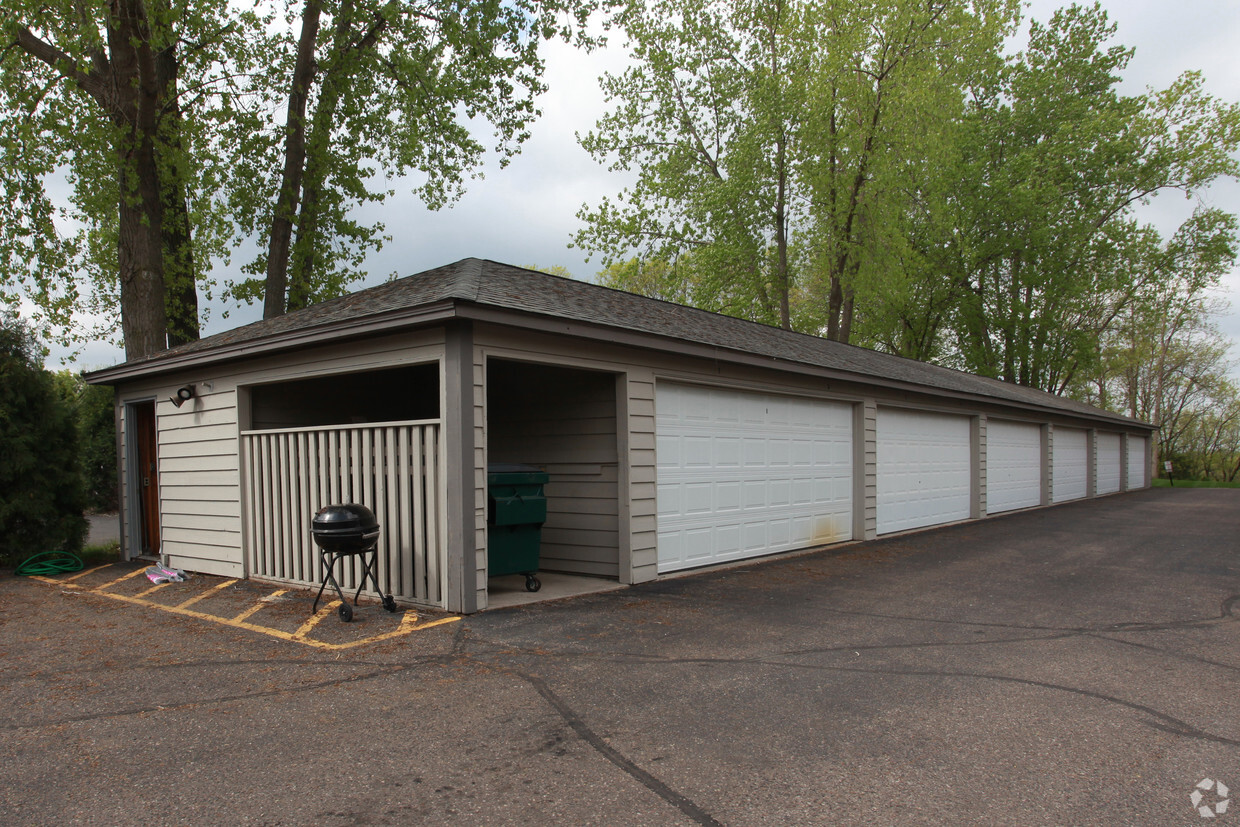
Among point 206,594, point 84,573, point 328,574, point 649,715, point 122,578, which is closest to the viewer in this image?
point 649,715

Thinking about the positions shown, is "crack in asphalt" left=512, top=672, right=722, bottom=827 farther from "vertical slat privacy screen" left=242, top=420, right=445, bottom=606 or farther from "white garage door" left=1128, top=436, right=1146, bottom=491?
"white garage door" left=1128, top=436, right=1146, bottom=491

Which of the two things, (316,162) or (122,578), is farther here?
(316,162)

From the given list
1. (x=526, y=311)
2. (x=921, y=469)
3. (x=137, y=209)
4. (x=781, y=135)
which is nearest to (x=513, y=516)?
(x=526, y=311)

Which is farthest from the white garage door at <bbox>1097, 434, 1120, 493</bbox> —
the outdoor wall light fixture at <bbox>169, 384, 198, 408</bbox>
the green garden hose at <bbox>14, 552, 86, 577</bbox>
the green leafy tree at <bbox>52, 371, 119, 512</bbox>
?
the green leafy tree at <bbox>52, 371, 119, 512</bbox>

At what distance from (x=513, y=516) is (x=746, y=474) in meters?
3.54

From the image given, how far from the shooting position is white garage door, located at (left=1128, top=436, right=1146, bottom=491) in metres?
25.8

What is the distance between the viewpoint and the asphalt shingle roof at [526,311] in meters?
6.53

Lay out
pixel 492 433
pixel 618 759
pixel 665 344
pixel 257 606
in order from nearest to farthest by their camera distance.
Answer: pixel 618 759
pixel 257 606
pixel 665 344
pixel 492 433

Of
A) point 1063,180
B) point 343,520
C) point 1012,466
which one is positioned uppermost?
point 1063,180

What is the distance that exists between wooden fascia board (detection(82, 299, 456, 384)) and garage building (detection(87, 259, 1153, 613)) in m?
0.02

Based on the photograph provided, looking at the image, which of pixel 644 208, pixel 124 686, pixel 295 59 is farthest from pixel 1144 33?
pixel 124 686

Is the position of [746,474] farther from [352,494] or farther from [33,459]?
[33,459]

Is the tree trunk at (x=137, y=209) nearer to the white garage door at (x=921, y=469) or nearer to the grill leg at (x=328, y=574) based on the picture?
the grill leg at (x=328, y=574)

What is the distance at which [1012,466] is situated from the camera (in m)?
16.4
